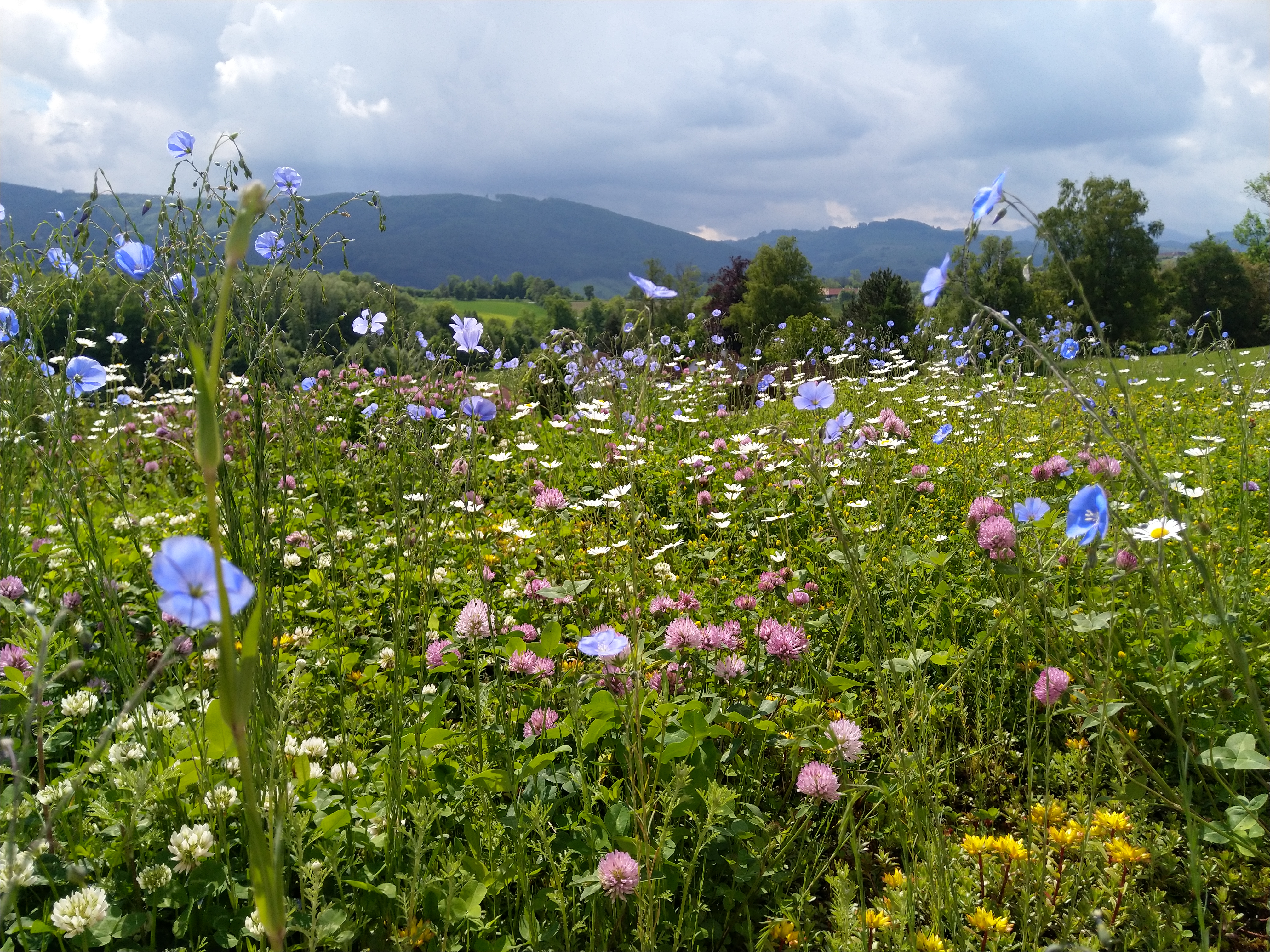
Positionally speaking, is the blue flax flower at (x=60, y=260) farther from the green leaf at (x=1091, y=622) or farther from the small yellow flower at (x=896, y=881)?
the green leaf at (x=1091, y=622)

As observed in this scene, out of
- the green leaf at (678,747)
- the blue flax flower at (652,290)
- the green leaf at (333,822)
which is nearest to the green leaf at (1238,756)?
the green leaf at (678,747)

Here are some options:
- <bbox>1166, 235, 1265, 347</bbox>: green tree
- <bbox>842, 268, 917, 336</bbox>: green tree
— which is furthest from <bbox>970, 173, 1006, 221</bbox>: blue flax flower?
<bbox>1166, 235, 1265, 347</bbox>: green tree

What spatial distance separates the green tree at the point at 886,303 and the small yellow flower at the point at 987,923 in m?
22.6

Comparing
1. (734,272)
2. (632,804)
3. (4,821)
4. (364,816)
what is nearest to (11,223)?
(4,821)

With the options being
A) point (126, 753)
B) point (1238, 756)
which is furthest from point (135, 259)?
point (1238, 756)

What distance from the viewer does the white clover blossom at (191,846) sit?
52.7 inches

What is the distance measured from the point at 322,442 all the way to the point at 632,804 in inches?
153

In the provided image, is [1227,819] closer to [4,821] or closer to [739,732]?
[739,732]

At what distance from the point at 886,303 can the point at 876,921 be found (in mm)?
26365

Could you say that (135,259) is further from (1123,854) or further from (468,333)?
(1123,854)

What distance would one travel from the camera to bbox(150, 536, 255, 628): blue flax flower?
0.58m

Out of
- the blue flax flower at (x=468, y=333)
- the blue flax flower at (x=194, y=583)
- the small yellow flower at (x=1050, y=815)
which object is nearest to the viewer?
the blue flax flower at (x=194, y=583)

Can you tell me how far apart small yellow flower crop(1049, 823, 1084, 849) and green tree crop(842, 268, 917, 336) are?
73.6 feet

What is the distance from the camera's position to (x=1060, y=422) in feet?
9.53
